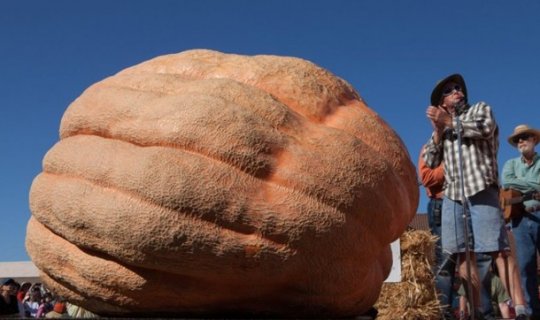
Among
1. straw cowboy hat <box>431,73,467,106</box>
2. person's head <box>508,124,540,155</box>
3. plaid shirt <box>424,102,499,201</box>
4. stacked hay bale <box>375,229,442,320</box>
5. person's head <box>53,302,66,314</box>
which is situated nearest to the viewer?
plaid shirt <box>424,102,499,201</box>

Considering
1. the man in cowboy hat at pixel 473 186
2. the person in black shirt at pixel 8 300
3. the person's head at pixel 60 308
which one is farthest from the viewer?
the person's head at pixel 60 308

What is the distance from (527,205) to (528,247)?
422 millimetres

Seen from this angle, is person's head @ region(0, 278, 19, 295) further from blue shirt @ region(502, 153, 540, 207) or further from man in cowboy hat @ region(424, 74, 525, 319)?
blue shirt @ region(502, 153, 540, 207)

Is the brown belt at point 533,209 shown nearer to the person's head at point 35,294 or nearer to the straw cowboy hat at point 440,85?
the straw cowboy hat at point 440,85

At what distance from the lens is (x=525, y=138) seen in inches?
259

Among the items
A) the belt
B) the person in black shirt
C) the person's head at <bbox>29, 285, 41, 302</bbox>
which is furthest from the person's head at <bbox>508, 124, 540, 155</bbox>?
the person's head at <bbox>29, 285, 41, 302</bbox>

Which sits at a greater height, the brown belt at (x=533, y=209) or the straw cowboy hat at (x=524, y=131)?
the straw cowboy hat at (x=524, y=131)

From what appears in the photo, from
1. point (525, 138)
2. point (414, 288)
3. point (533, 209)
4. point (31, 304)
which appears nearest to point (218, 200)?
point (533, 209)

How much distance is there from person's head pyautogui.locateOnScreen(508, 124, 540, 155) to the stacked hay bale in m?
→ 1.64

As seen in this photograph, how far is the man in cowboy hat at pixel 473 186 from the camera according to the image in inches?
185

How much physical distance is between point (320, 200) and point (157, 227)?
794 mm

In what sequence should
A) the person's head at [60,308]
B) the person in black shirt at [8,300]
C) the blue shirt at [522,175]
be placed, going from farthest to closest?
the person's head at [60,308]
the person in black shirt at [8,300]
the blue shirt at [522,175]

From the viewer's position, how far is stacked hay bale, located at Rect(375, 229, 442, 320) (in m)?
7.41

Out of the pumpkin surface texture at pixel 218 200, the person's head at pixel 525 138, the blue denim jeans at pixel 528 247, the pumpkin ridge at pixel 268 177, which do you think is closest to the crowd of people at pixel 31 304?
the pumpkin surface texture at pixel 218 200
